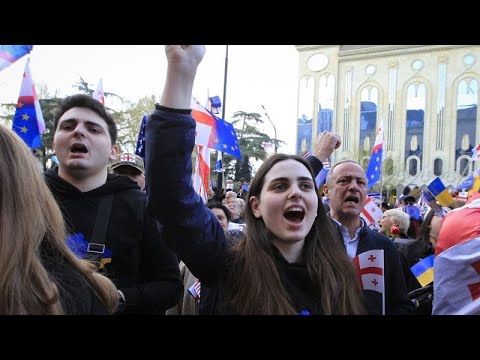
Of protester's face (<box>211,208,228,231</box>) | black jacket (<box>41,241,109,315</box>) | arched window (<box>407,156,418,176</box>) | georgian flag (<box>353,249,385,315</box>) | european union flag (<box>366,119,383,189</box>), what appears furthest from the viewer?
arched window (<box>407,156,418,176</box>)

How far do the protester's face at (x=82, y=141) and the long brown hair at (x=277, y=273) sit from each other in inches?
32.4

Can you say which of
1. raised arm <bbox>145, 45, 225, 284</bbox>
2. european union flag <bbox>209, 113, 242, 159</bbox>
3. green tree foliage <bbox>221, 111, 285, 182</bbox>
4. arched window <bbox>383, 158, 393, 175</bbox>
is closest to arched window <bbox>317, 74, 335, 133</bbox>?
arched window <bbox>383, 158, 393, 175</bbox>

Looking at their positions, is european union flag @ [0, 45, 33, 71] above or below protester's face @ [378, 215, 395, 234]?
above

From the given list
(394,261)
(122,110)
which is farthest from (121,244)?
(122,110)

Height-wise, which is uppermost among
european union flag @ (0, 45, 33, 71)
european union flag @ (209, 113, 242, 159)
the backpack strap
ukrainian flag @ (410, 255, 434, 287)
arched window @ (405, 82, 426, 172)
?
arched window @ (405, 82, 426, 172)

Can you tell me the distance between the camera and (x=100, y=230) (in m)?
2.25

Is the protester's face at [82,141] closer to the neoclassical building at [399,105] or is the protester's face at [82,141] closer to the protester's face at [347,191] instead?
the protester's face at [347,191]

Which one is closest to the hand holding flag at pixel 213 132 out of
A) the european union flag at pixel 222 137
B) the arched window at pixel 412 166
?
the european union flag at pixel 222 137

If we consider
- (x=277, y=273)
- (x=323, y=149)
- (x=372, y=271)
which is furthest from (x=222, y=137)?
(x=277, y=273)

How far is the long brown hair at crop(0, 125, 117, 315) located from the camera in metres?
1.31

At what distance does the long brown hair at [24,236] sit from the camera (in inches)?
51.6

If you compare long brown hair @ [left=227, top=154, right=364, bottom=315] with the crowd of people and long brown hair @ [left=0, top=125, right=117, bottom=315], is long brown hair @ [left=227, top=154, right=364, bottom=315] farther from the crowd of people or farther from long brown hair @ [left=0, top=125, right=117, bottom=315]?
long brown hair @ [left=0, top=125, right=117, bottom=315]
